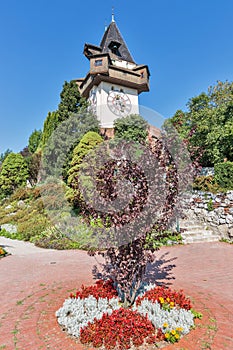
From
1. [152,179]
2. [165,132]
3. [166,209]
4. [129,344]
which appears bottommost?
[129,344]

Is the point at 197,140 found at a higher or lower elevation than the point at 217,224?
higher

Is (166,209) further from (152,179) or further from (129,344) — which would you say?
(129,344)

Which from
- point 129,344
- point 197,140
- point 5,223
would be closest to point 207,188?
point 197,140

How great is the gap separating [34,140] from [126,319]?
30.7 metres

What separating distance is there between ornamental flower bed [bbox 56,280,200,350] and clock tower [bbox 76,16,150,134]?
1803 centimetres

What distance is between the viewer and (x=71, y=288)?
4.23 meters

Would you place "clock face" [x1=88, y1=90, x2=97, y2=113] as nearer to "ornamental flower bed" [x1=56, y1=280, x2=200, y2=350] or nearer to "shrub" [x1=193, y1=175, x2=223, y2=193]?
"shrub" [x1=193, y1=175, x2=223, y2=193]

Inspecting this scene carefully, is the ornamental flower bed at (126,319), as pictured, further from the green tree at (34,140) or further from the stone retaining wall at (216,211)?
the green tree at (34,140)

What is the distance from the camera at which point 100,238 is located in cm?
310

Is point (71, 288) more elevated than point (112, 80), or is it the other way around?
→ point (112, 80)

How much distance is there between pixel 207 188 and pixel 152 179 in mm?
7881

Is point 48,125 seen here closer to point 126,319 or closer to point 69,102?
point 69,102

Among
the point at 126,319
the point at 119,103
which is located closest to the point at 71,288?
the point at 126,319

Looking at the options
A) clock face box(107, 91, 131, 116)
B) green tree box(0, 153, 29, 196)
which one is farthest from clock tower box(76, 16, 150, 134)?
green tree box(0, 153, 29, 196)
